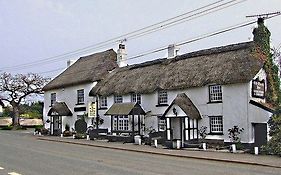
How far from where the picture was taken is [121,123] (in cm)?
3594

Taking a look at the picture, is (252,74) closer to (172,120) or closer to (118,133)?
(172,120)

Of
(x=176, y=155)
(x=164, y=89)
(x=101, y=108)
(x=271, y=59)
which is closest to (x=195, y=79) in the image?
(x=164, y=89)

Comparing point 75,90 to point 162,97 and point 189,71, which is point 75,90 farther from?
point 189,71

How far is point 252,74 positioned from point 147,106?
1071cm

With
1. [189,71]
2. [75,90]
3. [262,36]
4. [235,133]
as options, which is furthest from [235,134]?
[75,90]

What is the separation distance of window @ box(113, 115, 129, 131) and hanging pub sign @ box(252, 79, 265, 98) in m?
13.0

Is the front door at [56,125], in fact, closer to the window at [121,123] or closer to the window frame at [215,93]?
the window at [121,123]

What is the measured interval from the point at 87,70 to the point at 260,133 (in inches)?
940

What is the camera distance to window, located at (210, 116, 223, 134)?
2745 cm

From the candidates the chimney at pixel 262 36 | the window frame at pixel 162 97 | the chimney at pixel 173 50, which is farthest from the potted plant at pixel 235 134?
the chimney at pixel 173 50

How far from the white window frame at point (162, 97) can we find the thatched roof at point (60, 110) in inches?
596

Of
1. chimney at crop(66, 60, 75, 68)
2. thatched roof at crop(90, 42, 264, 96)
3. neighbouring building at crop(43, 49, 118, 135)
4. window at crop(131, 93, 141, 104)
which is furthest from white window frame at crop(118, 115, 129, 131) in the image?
chimney at crop(66, 60, 75, 68)

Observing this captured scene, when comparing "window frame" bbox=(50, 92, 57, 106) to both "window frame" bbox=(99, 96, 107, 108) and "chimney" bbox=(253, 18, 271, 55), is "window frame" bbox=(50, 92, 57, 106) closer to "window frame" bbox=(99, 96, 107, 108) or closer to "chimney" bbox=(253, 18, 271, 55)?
"window frame" bbox=(99, 96, 107, 108)

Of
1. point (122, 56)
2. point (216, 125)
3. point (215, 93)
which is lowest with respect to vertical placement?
point (216, 125)
